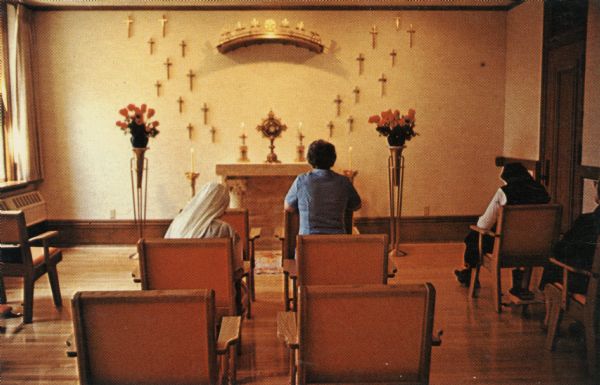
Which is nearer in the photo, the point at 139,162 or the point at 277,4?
the point at 139,162

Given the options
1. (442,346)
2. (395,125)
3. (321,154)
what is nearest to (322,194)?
(321,154)

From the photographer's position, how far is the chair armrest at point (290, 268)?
3550 millimetres

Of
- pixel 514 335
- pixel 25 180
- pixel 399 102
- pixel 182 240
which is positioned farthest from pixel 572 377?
pixel 25 180

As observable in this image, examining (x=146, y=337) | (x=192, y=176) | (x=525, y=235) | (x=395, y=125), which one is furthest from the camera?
(x=192, y=176)

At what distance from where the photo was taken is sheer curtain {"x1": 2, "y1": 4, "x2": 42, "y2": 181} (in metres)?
6.73

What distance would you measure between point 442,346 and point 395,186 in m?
3.66

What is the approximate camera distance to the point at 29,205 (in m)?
6.90

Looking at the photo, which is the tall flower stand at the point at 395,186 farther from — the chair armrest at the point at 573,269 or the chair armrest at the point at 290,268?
the chair armrest at the point at 573,269

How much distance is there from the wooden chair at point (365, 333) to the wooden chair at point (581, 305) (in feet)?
5.54

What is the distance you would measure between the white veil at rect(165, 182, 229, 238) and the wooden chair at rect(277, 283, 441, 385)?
4.55ft

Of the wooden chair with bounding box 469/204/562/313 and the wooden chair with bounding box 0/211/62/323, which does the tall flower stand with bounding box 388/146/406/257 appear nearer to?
the wooden chair with bounding box 469/204/562/313

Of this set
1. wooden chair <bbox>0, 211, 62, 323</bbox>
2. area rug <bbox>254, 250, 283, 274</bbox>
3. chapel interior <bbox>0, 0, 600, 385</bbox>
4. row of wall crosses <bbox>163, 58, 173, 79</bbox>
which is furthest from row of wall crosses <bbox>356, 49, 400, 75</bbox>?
wooden chair <bbox>0, 211, 62, 323</bbox>

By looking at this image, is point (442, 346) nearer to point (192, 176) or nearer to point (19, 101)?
point (192, 176)

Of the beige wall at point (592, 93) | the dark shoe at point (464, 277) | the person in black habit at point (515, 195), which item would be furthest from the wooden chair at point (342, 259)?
the beige wall at point (592, 93)
